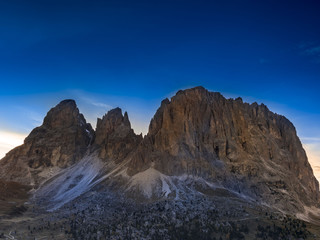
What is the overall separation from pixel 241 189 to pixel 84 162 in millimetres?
77424

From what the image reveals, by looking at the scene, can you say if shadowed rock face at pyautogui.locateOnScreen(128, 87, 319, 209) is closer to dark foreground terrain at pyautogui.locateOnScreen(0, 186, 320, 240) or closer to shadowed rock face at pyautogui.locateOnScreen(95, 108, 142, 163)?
dark foreground terrain at pyautogui.locateOnScreen(0, 186, 320, 240)

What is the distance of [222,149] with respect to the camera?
412 ft

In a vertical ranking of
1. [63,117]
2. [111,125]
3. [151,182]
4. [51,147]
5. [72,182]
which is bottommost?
[151,182]

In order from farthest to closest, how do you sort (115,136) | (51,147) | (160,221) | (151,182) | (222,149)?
(51,147) → (115,136) → (222,149) → (151,182) → (160,221)

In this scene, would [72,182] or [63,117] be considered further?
[63,117]

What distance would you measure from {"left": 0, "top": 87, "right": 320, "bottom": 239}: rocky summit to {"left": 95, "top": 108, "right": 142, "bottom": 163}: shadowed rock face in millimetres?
576

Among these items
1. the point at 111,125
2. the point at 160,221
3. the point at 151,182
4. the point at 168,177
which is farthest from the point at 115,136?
the point at 160,221

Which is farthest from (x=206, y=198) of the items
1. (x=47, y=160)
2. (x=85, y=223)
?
(x=47, y=160)

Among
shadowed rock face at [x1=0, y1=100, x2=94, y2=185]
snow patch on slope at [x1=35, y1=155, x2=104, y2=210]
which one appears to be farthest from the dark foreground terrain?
shadowed rock face at [x1=0, y1=100, x2=94, y2=185]

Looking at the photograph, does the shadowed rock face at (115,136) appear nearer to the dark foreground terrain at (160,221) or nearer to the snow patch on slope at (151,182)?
the snow patch on slope at (151,182)

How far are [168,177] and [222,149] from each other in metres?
27.6

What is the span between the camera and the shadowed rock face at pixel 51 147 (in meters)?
155

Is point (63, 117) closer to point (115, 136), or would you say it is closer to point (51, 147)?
point (51, 147)

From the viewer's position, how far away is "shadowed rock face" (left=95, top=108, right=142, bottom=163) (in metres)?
146
